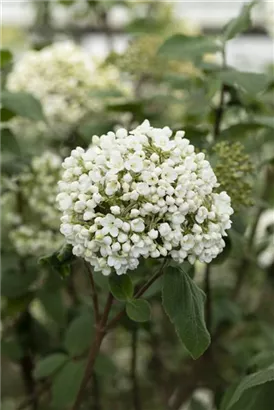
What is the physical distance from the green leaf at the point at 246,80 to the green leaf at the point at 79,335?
0.42 m

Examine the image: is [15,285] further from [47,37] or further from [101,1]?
[47,37]

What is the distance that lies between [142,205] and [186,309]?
0.13 m

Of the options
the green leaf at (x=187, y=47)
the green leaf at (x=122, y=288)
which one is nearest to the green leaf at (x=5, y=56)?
the green leaf at (x=187, y=47)

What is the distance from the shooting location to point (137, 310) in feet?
2.34

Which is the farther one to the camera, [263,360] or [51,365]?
[51,365]

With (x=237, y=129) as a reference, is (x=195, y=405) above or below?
below

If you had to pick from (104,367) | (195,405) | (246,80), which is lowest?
(195,405)

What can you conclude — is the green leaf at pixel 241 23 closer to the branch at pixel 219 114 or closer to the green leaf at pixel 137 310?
the branch at pixel 219 114

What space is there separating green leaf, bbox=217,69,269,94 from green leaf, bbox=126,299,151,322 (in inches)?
14.0

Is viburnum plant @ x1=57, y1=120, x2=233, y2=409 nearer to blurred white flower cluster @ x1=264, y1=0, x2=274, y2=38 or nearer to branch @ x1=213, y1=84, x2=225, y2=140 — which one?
branch @ x1=213, y1=84, x2=225, y2=140

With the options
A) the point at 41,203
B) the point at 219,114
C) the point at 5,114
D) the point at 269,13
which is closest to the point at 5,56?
the point at 5,114

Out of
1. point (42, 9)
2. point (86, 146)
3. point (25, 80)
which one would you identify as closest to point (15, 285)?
point (86, 146)

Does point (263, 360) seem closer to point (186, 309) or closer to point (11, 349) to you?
point (186, 309)

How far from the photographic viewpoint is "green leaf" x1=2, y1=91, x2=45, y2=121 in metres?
0.93
